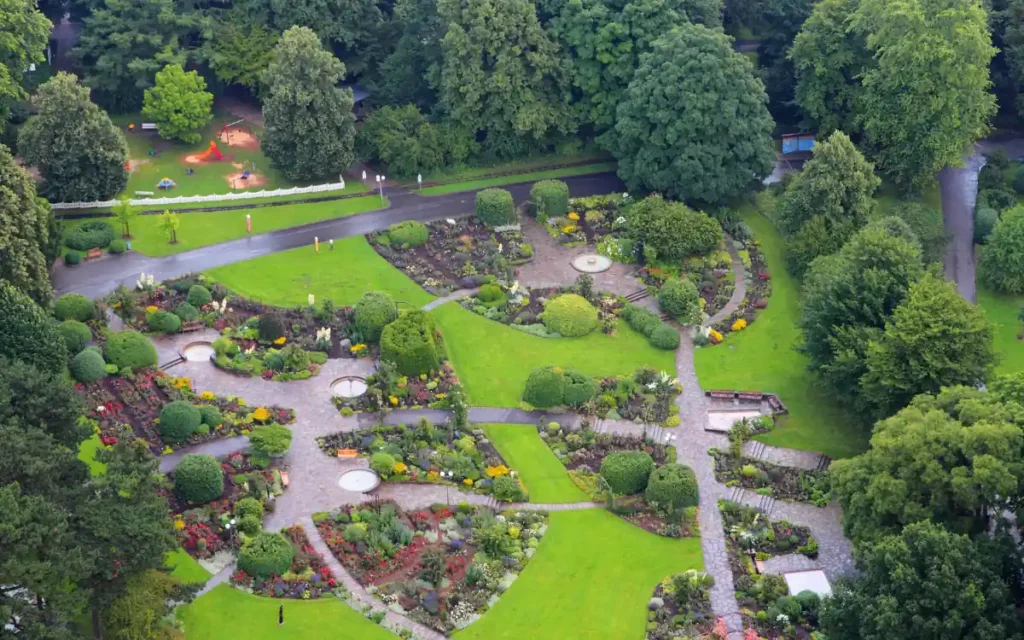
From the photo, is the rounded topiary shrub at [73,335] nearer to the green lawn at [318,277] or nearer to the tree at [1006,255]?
the green lawn at [318,277]

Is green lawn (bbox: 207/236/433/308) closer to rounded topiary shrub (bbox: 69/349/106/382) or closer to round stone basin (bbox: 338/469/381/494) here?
rounded topiary shrub (bbox: 69/349/106/382)

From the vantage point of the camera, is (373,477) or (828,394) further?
(828,394)

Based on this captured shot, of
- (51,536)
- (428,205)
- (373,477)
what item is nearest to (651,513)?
(373,477)

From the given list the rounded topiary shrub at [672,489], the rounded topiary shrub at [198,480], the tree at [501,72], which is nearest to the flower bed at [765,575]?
the rounded topiary shrub at [672,489]

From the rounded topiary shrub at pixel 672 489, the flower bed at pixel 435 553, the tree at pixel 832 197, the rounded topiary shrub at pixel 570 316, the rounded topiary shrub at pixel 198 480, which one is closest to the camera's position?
the flower bed at pixel 435 553

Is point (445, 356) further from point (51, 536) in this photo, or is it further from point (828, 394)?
point (51, 536)

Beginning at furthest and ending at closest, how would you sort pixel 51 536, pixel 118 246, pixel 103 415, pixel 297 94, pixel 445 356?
pixel 297 94
pixel 118 246
pixel 445 356
pixel 103 415
pixel 51 536

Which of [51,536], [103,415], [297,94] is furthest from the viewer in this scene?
[297,94]
